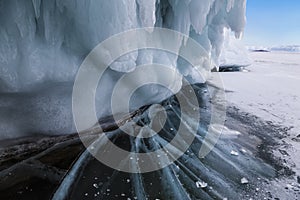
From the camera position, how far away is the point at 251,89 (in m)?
7.26

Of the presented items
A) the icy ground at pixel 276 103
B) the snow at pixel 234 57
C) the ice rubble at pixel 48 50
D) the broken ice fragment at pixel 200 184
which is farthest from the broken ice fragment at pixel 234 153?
the snow at pixel 234 57

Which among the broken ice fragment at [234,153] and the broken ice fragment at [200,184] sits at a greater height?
the broken ice fragment at [200,184]

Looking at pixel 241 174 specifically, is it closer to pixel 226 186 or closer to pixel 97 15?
pixel 226 186

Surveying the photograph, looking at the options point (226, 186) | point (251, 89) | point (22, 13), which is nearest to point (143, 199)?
Result: point (226, 186)

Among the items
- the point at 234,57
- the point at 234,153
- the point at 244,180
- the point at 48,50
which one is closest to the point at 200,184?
the point at 244,180

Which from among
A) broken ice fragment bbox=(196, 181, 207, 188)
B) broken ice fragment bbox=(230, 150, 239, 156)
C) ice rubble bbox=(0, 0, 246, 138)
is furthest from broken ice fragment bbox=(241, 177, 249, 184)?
ice rubble bbox=(0, 0, 246, 138)

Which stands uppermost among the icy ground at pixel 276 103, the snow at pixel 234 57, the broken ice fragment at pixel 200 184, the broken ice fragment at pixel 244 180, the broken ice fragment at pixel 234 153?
the broken ice fragment at pixel 200 184

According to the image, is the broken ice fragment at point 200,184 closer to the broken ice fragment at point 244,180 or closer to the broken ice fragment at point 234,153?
the broken ice fragment at point 244,180

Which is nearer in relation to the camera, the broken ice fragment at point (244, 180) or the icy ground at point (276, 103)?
the broken ice fragment at point (244, 180)

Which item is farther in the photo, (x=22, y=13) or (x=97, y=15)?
(x=97, y=15)

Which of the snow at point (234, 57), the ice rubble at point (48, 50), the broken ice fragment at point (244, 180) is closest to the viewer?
the broken ice fragment at point (244, 180)

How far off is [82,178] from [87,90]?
1490mm

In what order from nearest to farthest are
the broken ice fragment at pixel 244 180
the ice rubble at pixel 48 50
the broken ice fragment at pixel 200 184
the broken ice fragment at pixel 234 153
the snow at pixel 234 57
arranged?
the broken ice fragment at pixel 200 184 → the broken ice fragment at pixel 244 180 → the ice rubble at pixel 48 50 → the broken ice fragment at pixel 234 153 → the snow at pixel 234 57

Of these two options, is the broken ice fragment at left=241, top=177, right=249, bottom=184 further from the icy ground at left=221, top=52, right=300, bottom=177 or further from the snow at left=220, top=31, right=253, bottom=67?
the snow at left=220, top=31, right=253, bottom=67
